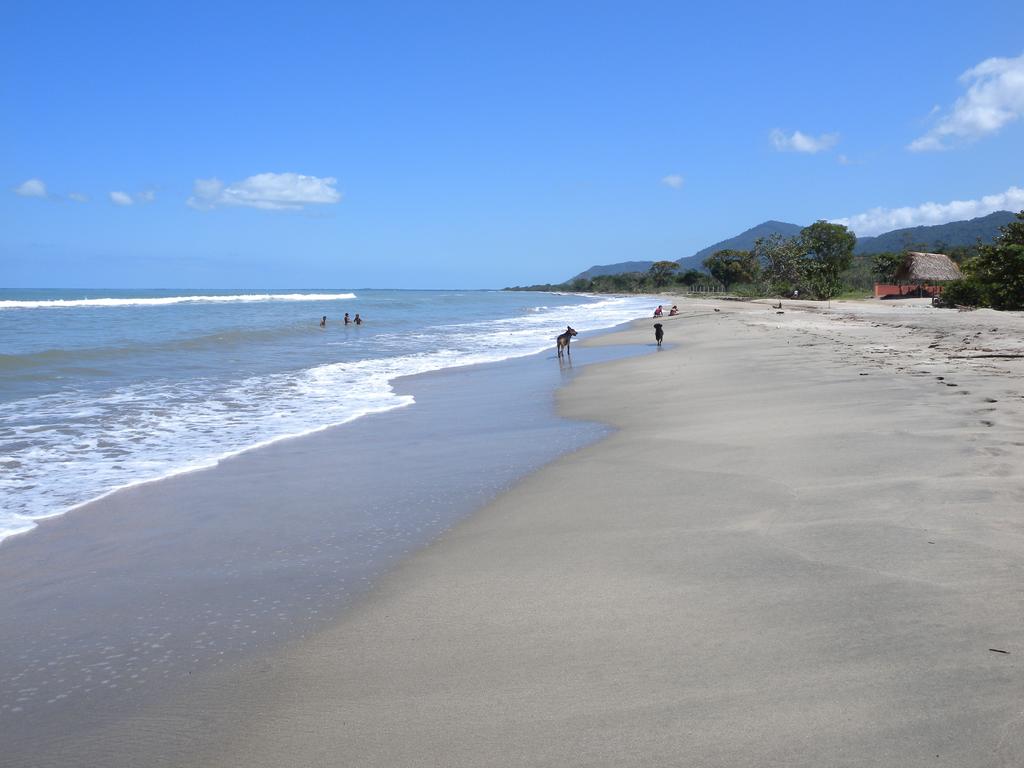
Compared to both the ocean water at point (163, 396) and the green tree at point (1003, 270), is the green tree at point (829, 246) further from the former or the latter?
the ocean water at point (163, 396)

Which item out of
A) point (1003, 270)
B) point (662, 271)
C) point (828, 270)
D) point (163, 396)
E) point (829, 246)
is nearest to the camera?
point (163, 396)

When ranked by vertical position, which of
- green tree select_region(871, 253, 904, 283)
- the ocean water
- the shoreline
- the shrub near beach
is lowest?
the shoreline

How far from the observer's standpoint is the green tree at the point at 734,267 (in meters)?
105

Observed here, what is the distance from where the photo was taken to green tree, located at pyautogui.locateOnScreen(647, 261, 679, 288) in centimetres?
15012

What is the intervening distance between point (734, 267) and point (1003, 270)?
78515 millimetres

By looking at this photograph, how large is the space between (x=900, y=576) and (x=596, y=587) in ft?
5.28

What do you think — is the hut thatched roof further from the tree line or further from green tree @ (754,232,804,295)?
green tree @ (754,232,804,295)

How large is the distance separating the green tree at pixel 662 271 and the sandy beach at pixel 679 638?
149 m

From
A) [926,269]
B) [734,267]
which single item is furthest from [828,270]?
[734,267]

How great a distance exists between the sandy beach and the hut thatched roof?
52.6 meters

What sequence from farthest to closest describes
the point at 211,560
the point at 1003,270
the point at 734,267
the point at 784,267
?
the point at 734,267, the point at 784,267, the point at 1003,270, the point at 211,560

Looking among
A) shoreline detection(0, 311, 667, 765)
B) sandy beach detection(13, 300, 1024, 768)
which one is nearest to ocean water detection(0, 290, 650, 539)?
shoreline detection(0, 311, 667, 765)

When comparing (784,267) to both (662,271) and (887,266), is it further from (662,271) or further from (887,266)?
A: (662,271)

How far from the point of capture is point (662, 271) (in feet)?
503
